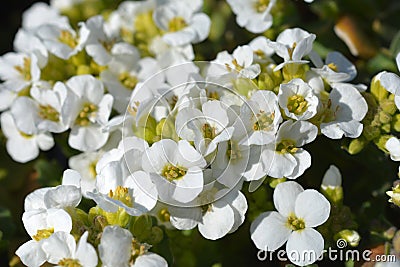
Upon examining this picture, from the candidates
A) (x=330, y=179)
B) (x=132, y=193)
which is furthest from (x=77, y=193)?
Result: (x=330, y=179)

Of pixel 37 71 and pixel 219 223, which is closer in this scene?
pixel 219 223

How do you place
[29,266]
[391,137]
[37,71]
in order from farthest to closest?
[37,71]
[391,137]
[29,266]

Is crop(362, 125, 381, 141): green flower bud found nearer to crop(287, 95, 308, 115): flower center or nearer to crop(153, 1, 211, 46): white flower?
crop(287, 95, 308, 115): flower center

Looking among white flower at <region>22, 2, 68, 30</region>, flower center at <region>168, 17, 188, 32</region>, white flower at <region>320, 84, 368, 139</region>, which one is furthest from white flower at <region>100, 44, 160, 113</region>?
white flower at <region>320, 84, 368, 139</region>

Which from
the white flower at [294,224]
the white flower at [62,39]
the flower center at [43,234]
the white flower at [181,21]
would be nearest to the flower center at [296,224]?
the white flower at [294,224]

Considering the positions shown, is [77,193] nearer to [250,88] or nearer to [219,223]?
[219,223]

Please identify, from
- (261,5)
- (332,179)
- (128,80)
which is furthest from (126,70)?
(332,179)
